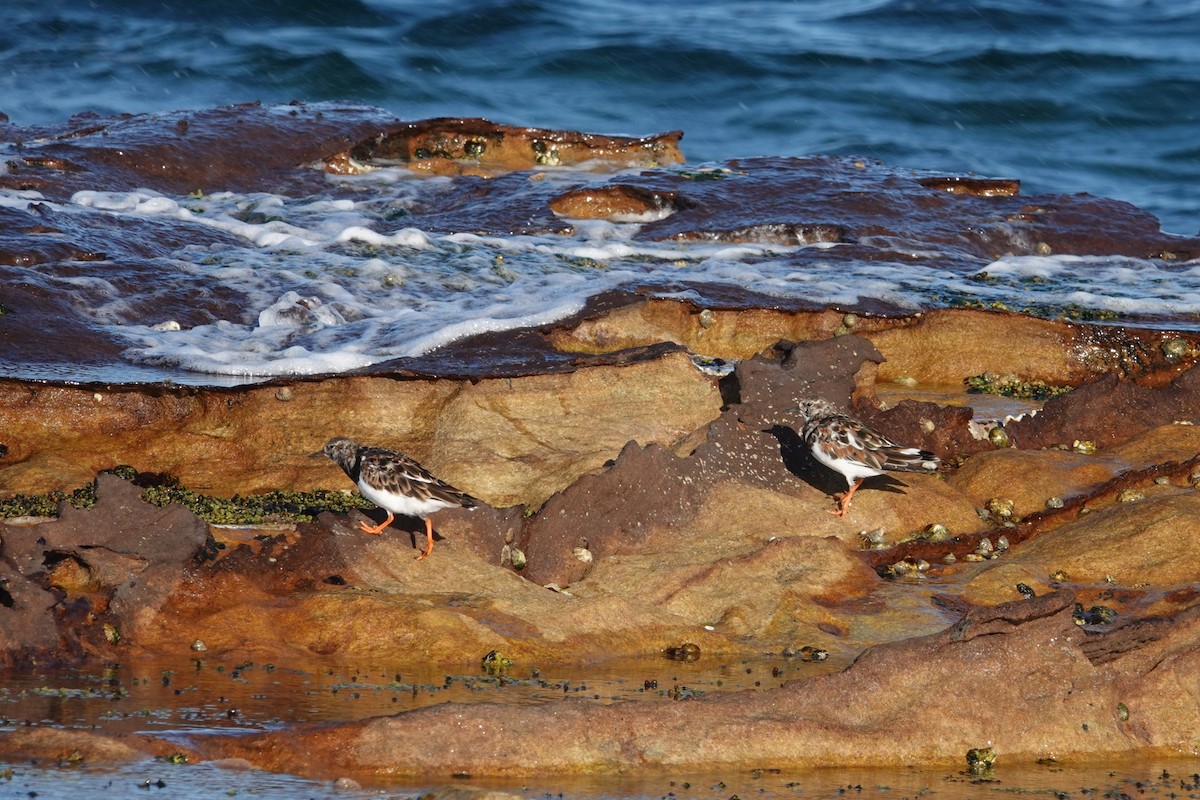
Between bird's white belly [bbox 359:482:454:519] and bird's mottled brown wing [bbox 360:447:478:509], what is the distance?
2cm

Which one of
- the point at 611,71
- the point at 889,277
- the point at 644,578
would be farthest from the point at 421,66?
the point at 644,578

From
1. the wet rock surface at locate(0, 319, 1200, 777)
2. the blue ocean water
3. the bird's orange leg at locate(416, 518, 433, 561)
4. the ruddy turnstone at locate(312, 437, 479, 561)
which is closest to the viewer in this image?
the wet rock surface at locate(0, 319, 1200, 777)

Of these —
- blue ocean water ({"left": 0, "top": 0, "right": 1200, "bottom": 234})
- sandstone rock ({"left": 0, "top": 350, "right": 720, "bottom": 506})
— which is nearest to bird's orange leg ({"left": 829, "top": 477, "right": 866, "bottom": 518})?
sandstone rock ({"left": 0, "top": 350, "right": 720, "bottom": 506})

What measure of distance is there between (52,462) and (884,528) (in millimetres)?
4952

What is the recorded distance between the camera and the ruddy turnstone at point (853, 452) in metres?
8.15

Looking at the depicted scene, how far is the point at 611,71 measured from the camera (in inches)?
1235

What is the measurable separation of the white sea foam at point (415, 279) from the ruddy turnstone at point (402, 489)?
8.67 ft

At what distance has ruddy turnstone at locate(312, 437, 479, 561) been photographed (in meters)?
7.37

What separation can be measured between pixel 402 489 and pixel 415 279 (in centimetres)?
552

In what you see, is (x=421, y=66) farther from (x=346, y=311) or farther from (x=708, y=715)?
(x=708, y=715)

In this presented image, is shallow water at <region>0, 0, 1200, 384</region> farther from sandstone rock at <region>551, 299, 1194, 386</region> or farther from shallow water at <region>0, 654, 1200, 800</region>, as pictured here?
shallow water at <region>0, 654, 1200, 800</region>

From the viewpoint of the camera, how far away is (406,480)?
742 centimetres

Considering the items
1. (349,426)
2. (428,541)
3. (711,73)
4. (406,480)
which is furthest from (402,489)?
(711,73)

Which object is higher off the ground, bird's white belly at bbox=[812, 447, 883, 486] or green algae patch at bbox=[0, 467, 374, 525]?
bird's white belly at bbox=[812, 447, 883, 486]
